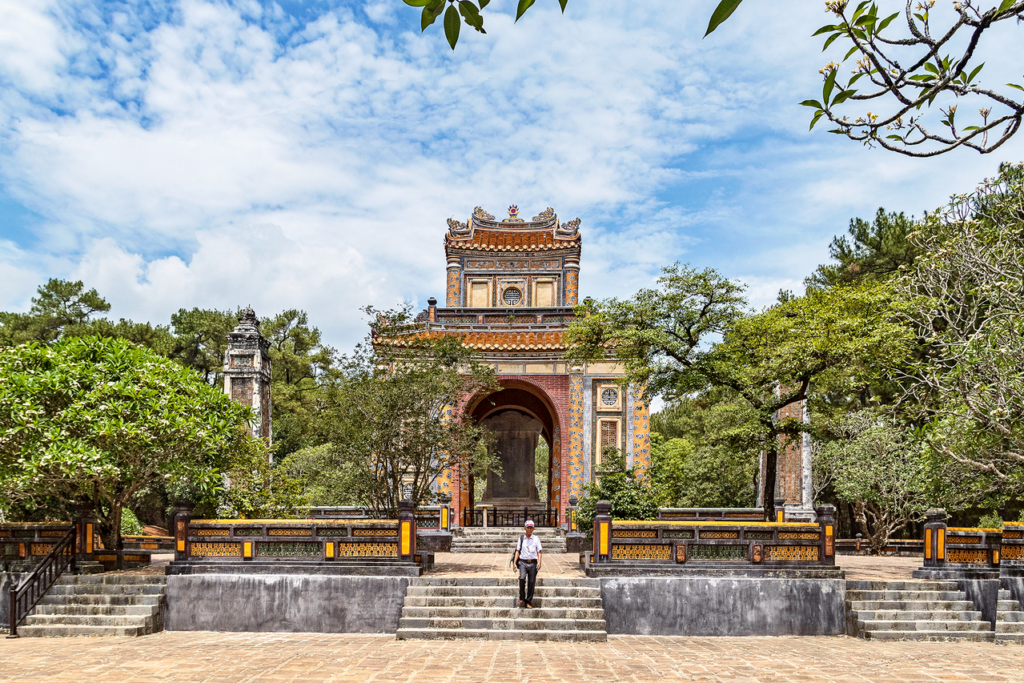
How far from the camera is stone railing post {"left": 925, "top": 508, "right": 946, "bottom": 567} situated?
1311cm

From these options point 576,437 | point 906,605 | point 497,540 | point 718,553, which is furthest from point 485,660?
point 576,437

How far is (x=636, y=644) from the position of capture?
11000 millimetres

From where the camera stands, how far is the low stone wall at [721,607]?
1197 centimetres

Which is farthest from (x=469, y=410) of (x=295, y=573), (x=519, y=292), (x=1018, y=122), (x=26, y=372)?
(x=1018, y=122)

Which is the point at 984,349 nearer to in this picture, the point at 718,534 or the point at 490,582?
the point at 718,534

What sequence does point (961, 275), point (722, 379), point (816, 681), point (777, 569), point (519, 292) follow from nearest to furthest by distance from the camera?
point (816, 681), point (961, 275), point (777, 569), point (722, 379), point (519, 292)

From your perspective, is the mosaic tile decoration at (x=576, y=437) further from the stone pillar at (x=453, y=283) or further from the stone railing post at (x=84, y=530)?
the stone railing post at (x=84, y=530)

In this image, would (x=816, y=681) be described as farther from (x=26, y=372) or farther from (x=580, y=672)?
(x=26, y=372)

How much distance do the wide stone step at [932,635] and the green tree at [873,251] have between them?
1459 cm

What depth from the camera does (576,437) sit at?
21.9 m

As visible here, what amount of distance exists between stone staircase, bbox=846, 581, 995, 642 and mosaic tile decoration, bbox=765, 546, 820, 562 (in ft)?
2.41

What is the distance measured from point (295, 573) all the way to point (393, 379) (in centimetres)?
370

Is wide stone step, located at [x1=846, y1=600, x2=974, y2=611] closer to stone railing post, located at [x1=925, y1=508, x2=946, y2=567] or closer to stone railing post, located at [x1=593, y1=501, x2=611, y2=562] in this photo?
stone railing post, located at [x1=925, y1=508, x2=946, y2=567]

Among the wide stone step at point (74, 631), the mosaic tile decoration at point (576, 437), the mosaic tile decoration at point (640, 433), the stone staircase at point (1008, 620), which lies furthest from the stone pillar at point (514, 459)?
the stone staircase at point (1008, 620)
